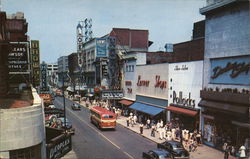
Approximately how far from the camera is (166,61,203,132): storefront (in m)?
29.1

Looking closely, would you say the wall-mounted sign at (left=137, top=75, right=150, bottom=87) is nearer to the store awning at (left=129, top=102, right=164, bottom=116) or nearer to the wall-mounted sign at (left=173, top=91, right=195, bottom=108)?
the store awning at (left=129, top=102, right=164, bottom=116)

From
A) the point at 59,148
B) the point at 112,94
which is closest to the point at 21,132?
the point at 59,148

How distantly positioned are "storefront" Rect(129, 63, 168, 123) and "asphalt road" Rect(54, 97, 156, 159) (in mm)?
5643

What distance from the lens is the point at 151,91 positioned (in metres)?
41.3

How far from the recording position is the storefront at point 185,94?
95.6ft

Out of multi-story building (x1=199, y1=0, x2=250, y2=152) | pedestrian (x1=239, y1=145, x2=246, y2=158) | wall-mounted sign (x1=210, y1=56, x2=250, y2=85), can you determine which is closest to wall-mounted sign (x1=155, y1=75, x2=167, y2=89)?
multi-story building (x1=199, y1=0, x2=250, y2=152)

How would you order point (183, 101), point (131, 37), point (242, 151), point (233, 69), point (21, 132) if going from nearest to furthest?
point (21, 132) < point (242, 151) < point (233, 69) < point (183, 101) < point (131, 37)

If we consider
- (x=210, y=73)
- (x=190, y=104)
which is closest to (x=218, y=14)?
(x=210, y=73)

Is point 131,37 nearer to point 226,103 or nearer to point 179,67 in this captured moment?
point 179,67

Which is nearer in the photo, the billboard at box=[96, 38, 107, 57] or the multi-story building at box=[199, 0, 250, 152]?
the multi-story building at box=[199, 0, 250, 152]

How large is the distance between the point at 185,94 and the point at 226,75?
783 cm

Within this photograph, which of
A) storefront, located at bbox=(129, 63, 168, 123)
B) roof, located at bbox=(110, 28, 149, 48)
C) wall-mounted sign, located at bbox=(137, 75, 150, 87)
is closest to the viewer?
storefront, located at bbox=(129, 63, 168, 123)

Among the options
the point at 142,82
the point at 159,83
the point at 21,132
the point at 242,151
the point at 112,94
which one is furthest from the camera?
the point at 112,94

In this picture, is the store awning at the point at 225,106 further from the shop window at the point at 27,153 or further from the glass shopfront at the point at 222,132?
the shop window at the point at 27,153
